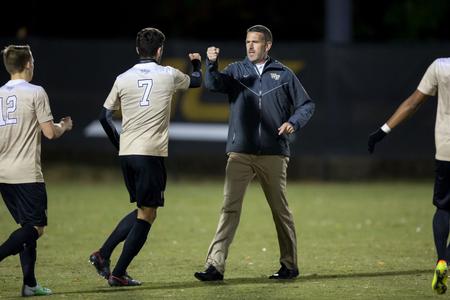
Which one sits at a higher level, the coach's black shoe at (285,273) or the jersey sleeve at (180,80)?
the jersey sleeve at (180,80)

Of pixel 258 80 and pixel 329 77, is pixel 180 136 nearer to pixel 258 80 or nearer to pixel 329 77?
pixel 329 77

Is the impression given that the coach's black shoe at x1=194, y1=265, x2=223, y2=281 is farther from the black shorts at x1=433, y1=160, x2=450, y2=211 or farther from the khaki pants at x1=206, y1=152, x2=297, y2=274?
the black shorts at x1=433, y1=160, x2=450, y2=211

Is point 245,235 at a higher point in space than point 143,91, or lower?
lower

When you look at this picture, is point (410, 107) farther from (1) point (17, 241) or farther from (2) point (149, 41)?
(1) point (17, 241)

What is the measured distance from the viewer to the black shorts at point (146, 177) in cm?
870

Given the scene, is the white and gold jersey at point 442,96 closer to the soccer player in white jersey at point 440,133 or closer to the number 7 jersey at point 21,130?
the soccer player in white jersey at point 440,133

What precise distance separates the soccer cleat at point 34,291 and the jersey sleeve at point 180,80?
2.03m

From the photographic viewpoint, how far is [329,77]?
1983 cm

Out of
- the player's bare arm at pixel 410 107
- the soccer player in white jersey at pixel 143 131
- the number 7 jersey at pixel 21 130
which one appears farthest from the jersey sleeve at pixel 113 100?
the player's bare arm at pixel 410 107

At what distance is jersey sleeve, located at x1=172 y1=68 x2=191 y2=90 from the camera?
29.2 feet

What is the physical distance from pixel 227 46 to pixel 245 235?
290 inches

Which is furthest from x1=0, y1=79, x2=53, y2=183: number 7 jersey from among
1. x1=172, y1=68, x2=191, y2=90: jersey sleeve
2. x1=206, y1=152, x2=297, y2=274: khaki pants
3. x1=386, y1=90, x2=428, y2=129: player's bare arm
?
x1=386, y1=90, x2=428, y2=129: player's bare arm

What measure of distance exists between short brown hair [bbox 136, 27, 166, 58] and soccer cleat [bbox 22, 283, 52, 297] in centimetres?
214

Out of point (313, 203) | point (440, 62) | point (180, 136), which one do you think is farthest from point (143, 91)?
point (180, 136)
